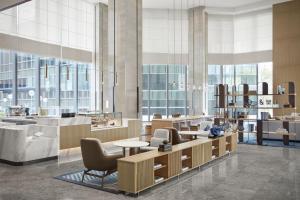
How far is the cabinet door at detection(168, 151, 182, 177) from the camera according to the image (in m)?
5.75

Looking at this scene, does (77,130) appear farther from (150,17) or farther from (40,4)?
(150,17)

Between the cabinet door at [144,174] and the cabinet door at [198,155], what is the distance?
1675mm

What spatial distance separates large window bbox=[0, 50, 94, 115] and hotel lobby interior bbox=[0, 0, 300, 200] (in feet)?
0.16

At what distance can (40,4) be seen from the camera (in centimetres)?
1276

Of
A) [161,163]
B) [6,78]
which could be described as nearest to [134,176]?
[161,163]

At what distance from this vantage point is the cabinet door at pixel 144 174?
4930 mm

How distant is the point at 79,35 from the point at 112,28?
409 cm

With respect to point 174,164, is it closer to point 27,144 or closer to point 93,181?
point 93,181

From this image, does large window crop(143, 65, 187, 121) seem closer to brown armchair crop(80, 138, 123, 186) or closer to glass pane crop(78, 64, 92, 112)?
glass pane crop(78, 64, 92, 112)

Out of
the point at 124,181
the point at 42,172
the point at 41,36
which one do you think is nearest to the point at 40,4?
the point at 41,36

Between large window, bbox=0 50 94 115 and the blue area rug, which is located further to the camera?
large window, bbox=0 50 94 115

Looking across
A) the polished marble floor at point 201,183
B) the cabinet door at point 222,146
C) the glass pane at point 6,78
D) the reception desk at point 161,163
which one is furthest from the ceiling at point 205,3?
the polished marble floor at point 201,183

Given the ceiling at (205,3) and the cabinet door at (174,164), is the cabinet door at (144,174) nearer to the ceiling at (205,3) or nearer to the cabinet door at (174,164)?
the cabinet door at (174,164)

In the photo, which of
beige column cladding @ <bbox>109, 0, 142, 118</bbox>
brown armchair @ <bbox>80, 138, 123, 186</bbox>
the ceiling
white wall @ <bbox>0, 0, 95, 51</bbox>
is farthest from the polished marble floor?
the ceiling
